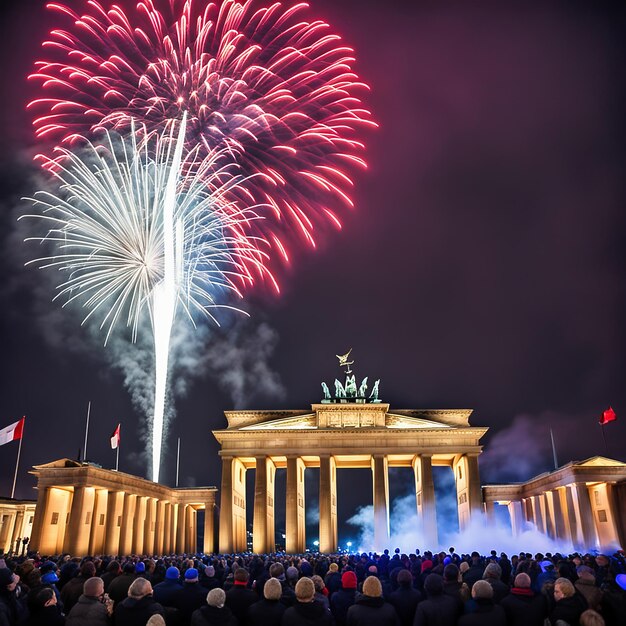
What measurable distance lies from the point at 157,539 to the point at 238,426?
1545cm

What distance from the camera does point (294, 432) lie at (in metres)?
65.4

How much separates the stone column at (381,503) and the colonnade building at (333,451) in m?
0.10

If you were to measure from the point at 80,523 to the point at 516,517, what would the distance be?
5376 centimetres

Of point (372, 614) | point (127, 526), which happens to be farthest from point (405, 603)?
point (127, 526)

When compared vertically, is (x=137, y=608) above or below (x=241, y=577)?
below

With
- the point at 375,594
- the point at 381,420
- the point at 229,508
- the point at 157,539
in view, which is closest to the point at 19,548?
the point at 157,539

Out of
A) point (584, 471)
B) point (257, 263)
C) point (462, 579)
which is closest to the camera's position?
point (462, 579)

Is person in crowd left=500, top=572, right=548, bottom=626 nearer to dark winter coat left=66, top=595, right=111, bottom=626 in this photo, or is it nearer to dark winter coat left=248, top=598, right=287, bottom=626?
dark winter coat left=248, top=598, right=287, bottom=626

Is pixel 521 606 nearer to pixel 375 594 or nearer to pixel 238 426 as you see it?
pixel 375 594

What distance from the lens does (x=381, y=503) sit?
6297 cm

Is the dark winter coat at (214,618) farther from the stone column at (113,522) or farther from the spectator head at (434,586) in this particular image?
the stone column at (113,522)

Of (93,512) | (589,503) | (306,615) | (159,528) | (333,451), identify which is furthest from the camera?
(159,528)

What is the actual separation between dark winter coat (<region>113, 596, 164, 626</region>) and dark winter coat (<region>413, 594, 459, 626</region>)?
12.9 feet

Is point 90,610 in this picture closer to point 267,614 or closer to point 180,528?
point 267,614
